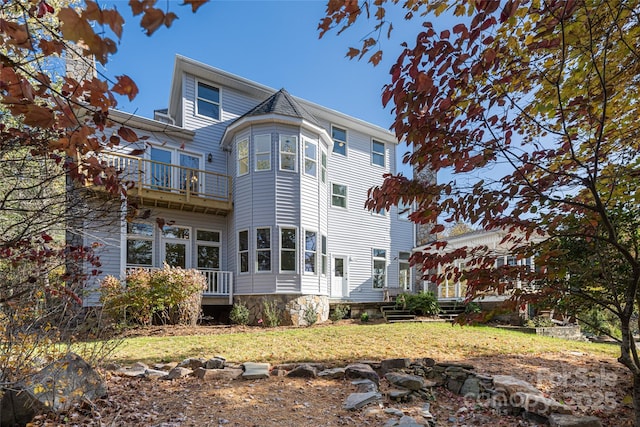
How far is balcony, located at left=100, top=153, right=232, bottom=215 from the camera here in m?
11.1

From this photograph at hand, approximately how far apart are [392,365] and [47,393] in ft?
13.3

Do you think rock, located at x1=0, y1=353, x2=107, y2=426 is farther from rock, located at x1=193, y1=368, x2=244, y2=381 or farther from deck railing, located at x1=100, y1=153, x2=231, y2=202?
deck railing, located at x1=100, y1=153, x2=231, y2=202

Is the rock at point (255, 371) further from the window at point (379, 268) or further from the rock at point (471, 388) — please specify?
the window at point (379, 268)

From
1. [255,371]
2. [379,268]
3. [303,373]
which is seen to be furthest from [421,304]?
[255,371]

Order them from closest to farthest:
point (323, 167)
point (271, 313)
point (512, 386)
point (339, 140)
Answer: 1. point (512, 386)
2. point (271, 313)
3. point (323, 167)
4. point (339, 140)

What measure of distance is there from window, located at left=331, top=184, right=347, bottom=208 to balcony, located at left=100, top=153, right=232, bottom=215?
4549 mm

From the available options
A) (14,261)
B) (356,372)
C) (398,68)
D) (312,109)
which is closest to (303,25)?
(398,68)

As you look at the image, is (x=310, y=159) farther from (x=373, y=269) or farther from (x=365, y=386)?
(x=365, y=386)

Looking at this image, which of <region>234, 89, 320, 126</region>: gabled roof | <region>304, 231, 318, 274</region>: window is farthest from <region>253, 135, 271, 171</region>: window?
<region>304, 231, 318, 274</region>: window

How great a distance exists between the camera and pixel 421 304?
1262 centimetres

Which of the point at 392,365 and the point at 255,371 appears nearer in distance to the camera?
the point at 255,371

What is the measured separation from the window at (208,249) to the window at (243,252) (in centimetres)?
140

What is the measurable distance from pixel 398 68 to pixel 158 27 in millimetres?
1674

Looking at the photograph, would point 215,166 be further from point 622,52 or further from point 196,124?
point 622,52
